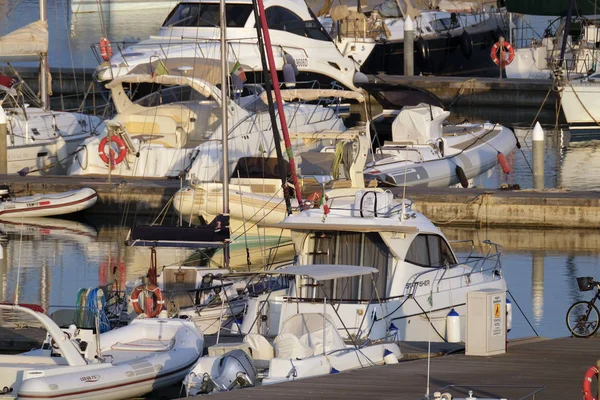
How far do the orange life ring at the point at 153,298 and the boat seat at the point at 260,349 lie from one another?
222cm

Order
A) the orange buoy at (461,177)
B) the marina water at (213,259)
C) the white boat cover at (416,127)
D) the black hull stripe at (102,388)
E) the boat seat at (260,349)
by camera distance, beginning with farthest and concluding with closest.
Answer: the white boat cover at (416,127), the orange buoy at (461,177), the marina water at (213,259), the boat seat at (260,349), the black hull stripe at (102,388)

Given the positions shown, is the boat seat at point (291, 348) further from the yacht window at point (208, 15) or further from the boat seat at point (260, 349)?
the yacht window at point (208, 15)

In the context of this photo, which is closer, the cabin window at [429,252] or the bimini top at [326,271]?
the bimini top at [326,271]

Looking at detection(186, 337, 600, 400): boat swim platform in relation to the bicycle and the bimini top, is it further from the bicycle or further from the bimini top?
the bicycle

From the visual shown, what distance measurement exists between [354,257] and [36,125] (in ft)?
55.5

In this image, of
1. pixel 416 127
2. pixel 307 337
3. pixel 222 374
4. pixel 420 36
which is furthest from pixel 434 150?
pixel 420 36

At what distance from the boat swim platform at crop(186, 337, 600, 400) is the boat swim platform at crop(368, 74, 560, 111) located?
29.8 metres

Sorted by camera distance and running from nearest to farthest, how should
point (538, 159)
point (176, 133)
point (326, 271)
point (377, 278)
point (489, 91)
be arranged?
point (326, 271) < point (377, 278) < point (538, 159) < point (176, 133) < point (489, 91)

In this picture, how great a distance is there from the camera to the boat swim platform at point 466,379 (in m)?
13.2

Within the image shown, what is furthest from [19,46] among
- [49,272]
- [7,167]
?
[49,272]

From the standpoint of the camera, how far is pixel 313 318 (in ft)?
52.3

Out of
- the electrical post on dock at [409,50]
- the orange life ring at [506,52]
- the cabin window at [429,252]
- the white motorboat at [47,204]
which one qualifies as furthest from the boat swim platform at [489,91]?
the cabin window at [429,252]

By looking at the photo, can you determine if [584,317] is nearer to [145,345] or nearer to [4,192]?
[145,345]

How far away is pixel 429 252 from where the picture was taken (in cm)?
1794
